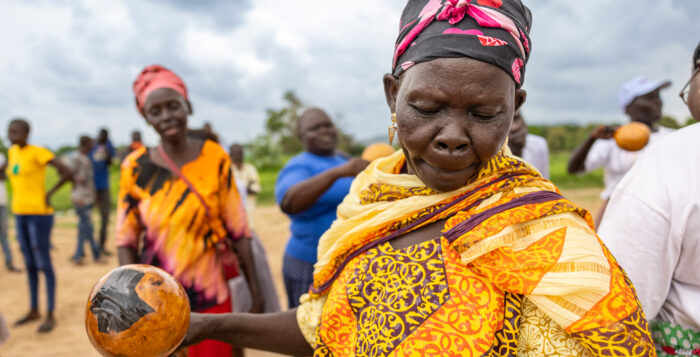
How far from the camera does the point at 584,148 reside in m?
4.31

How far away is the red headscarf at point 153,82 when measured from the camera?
2736 mm

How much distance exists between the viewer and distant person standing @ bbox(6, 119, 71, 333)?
16.6 ft

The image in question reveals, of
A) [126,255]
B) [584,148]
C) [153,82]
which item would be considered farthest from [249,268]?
[584,148]

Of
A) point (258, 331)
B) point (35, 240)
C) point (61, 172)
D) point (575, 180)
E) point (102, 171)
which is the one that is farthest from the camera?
point (575, 180)

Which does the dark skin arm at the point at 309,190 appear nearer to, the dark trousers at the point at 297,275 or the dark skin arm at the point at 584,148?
the dark trousers at the point at 297,275

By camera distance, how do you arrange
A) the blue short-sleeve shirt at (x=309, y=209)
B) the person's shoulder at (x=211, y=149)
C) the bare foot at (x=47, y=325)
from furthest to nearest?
1. the bare foot at (x=47, y=325)
2. the blue short-sleeve shirt at (x=309, y=209)
3. the person's shoulder at (x=211, y=149)

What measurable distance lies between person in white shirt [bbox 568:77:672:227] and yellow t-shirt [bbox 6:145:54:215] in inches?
223

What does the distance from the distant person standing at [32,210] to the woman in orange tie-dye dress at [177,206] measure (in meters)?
3.10

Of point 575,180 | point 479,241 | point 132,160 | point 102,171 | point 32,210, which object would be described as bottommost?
point 575,180

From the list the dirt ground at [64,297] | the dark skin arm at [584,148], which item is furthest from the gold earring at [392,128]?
the dirt ground at [64,297]

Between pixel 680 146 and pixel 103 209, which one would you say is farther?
pixel 103 209

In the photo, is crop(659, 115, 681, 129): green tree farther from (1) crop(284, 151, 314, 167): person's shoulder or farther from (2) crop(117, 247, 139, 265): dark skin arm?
(2) crop(117, 247, 139, 265): dark skin arm

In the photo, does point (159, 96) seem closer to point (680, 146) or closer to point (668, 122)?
point (680, 146)

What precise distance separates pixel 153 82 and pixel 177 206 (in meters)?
0.77
